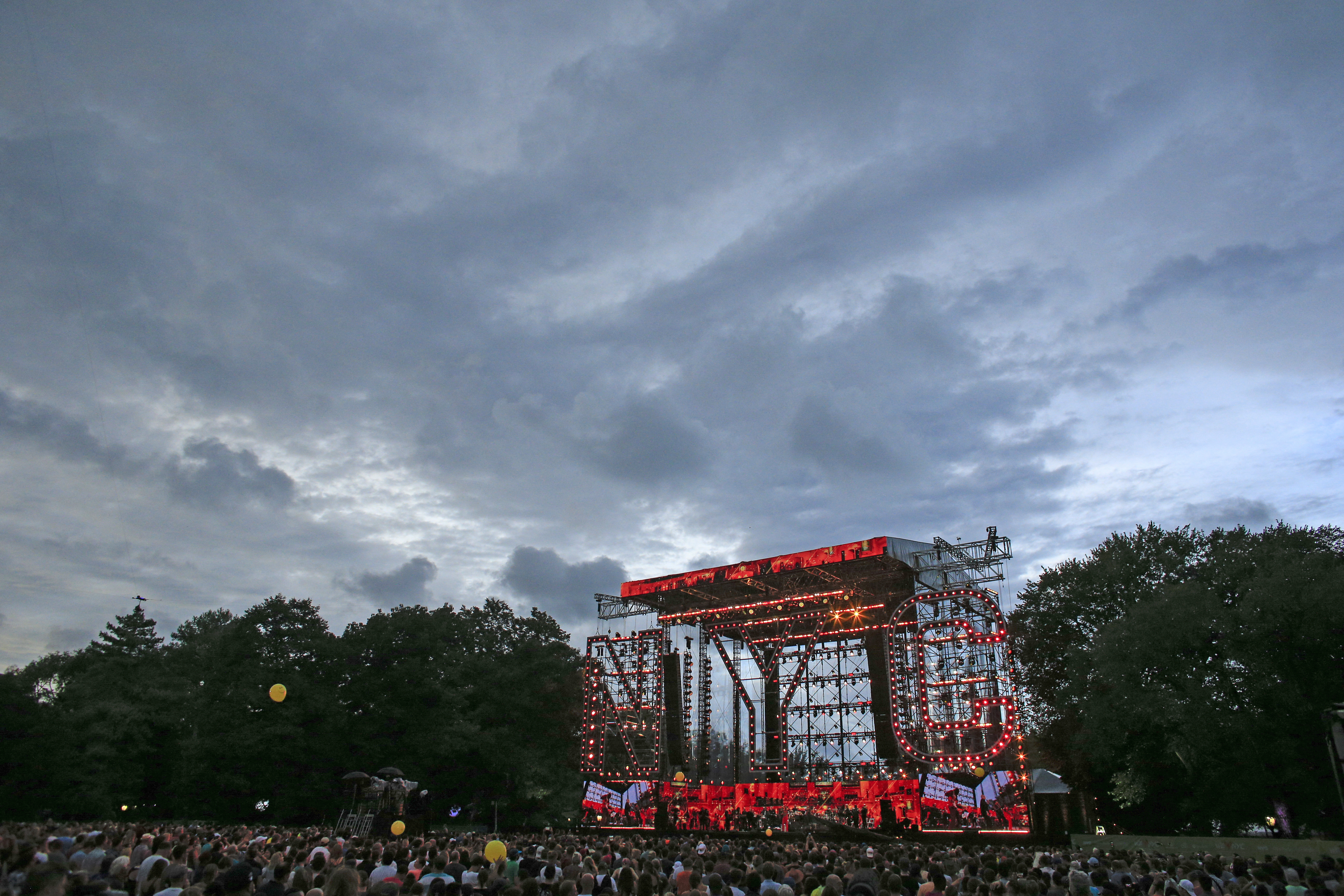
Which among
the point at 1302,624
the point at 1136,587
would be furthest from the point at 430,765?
the point at 1302,624

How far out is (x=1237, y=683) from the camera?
27.0 metres

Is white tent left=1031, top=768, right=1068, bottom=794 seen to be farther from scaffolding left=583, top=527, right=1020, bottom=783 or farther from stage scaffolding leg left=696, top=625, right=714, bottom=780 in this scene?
stage scaffolding leg left=696, top=625, right=714, bottom=780

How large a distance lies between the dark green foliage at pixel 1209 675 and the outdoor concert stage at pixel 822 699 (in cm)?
407

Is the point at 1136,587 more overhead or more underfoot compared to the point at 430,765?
more overhead

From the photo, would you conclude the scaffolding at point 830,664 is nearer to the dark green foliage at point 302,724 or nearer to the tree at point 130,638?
the dark green foliage at point 302,724

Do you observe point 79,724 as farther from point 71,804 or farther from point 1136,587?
point 1136,587

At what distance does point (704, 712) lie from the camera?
3909 cm

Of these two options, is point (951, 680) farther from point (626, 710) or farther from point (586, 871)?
point (586, 871)

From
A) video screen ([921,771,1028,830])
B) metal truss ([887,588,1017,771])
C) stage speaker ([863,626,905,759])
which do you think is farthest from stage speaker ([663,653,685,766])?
video screen ([921,771,1028,830])

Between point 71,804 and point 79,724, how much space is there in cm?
378

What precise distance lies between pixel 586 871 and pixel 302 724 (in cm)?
3578

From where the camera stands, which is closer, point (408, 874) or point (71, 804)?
point (408, 874)

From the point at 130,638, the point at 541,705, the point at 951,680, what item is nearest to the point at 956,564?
the point at 951,680

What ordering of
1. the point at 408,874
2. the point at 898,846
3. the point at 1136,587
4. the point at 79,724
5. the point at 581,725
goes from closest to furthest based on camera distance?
1. the point at 408,874
2. the point at 898,846
3. the point at 1136,587
4. the point at 79,724
5. the point at 581,725
